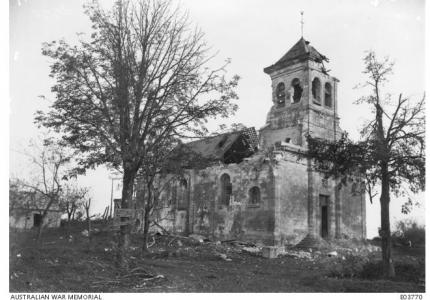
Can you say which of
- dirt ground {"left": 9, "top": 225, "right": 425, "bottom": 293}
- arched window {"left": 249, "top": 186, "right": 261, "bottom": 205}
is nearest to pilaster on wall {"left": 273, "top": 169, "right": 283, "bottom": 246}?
arched window {"left": 249, "top": 186, "right": 261, "bottom": 205}

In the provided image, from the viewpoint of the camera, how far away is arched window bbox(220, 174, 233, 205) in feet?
103

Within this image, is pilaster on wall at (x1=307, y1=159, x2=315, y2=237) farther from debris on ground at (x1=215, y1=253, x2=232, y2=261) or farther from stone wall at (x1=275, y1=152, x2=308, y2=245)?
debris on ground at (x1=215, y1=253, x2=232, y2=261)

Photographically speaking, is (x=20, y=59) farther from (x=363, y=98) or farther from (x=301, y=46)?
(x=301, y=46)

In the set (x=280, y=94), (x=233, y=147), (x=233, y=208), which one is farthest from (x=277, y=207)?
(x=280, y=94)

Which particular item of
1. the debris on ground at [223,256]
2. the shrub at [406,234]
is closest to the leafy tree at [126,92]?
the debris on ground at [223,256]

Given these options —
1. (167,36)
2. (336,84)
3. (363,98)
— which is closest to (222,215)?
(336,84)

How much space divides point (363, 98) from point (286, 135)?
608 inches

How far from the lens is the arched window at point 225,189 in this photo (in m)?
31.5

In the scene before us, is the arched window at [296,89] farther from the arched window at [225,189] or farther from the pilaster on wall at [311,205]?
the arched window at [225,189]

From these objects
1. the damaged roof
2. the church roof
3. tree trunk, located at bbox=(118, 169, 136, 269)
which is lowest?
tree trunk, located at bbox=(118, 169, 136, 269)

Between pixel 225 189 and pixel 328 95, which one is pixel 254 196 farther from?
pixel 328 95

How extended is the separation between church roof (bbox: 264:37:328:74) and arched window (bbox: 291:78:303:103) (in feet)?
4.43

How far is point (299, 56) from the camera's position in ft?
103

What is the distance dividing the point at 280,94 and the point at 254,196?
808cm
